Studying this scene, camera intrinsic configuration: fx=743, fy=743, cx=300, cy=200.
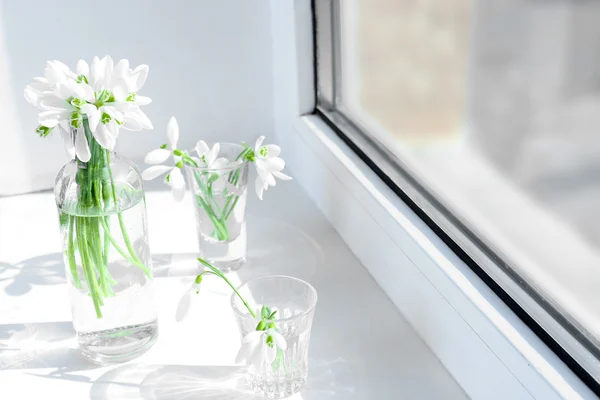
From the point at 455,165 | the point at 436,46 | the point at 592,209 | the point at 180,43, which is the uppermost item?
the point at 180,43

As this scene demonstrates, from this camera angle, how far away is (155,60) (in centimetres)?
120

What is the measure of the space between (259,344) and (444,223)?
0.28 metres

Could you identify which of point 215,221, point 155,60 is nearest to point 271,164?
point 215,221

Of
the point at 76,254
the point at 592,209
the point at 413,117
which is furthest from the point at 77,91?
the point at 592,209

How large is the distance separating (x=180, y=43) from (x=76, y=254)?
51cm

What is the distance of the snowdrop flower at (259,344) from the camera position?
70cm

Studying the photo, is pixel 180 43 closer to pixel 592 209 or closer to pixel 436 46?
pixel 436 46

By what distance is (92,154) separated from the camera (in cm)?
75

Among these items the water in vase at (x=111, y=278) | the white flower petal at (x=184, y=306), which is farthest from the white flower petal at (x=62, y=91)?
the white flower petal at (x=184, y=306)

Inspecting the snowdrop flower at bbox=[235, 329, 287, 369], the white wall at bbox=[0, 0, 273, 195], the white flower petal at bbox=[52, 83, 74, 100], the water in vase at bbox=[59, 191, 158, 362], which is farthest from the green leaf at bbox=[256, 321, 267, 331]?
the white wall at bbox=[0, 0, 273, 195]

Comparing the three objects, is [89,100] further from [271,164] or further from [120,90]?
[271,164]

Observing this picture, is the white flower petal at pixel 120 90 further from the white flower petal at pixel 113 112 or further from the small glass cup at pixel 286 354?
the small glass cup at pixel 286 354

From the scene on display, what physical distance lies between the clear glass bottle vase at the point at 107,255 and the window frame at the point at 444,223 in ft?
1.09

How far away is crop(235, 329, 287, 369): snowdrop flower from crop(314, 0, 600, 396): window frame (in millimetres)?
223
